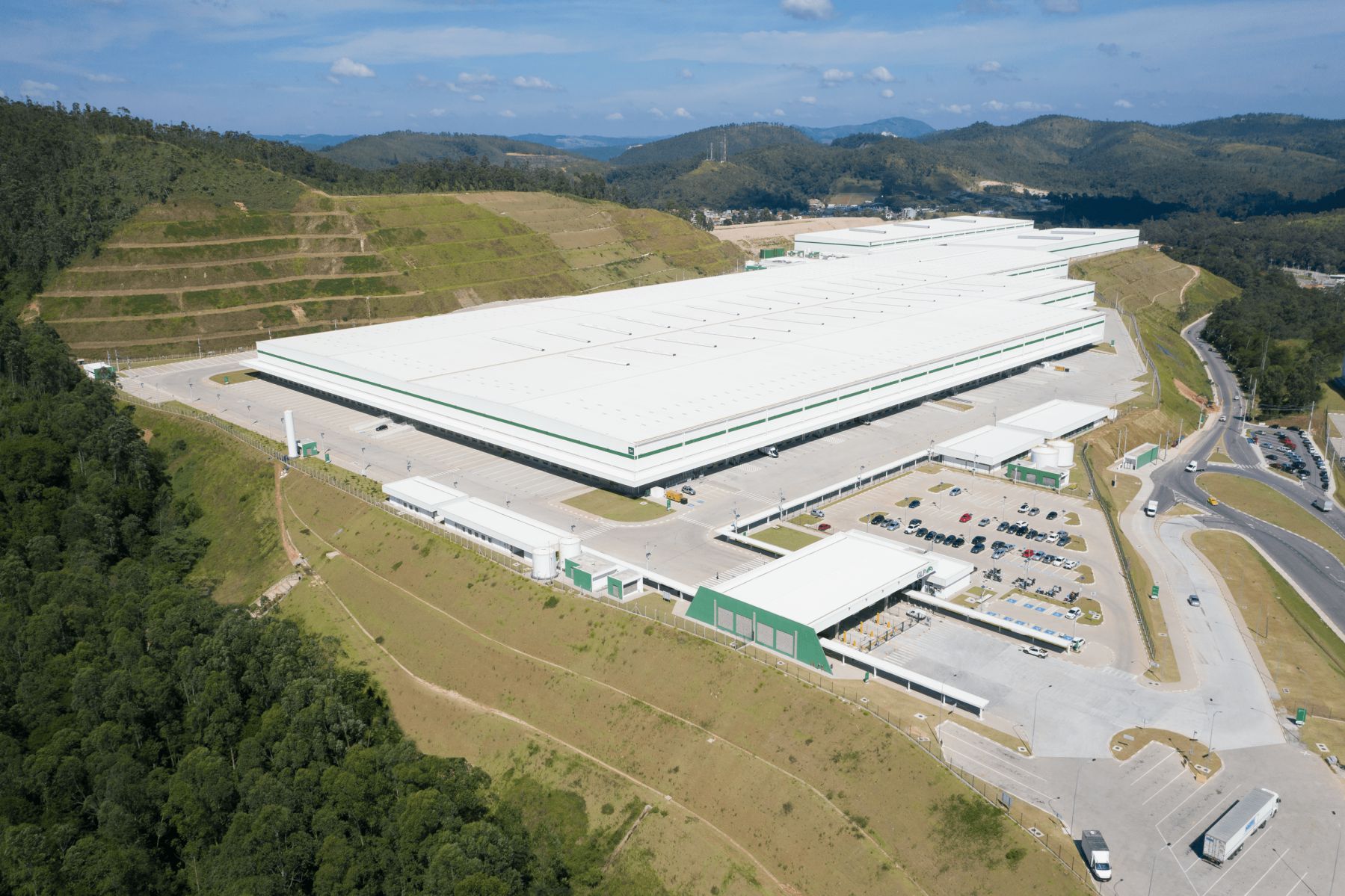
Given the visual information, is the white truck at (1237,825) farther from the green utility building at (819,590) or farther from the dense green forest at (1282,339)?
the dense green forest at (1282,339)

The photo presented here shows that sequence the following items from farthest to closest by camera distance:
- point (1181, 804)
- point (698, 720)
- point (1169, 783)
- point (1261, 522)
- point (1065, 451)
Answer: point (1065, 451) → point (1261, 522) → point (698, 720) → point (1169, 783) → point (1181, 804)

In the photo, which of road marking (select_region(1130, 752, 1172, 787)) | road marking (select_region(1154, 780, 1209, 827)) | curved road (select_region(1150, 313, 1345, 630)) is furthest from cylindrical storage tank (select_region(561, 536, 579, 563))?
curved road (select_region(1150, 313, 1345, 630))

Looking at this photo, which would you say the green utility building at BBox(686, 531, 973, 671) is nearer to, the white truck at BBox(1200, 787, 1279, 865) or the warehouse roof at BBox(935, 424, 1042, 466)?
the white truck at BBox(1200, 787, 1279, 865)

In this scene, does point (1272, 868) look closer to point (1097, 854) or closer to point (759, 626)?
point (1097, 854)

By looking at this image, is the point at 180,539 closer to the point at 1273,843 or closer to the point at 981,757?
the point at 981,757

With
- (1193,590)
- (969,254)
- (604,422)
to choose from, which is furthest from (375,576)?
(969,254)

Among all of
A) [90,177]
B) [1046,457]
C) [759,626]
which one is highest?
[90,177]

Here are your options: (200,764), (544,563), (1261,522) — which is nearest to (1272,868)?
(544,563)
